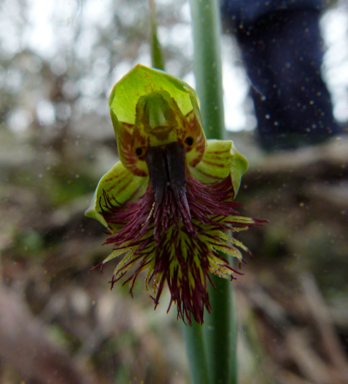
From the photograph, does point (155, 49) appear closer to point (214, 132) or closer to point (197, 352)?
point (214, 132)

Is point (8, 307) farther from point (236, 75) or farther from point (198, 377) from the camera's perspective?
point (236, 75)

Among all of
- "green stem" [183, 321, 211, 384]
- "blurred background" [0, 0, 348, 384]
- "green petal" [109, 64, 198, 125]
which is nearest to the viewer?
"green petal" [109, 64, 198, 125]

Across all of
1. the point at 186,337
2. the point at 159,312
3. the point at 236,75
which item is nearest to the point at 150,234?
the point at 186,337

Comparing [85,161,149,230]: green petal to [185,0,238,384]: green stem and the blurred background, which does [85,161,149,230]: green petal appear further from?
the blurred background

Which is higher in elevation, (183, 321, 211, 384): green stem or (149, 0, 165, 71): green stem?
(149, 0, 165, 71): green stem

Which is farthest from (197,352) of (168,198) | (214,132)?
(214,132)

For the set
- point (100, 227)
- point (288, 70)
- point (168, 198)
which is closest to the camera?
point (168, 198)

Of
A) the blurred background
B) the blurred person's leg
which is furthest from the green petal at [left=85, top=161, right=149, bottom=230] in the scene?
the blurred person's leg
